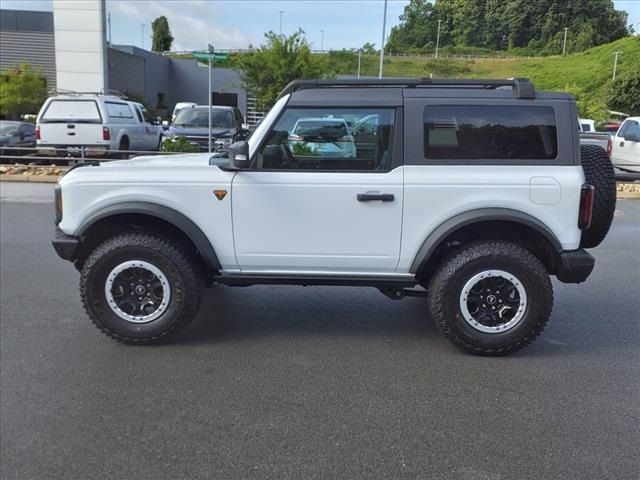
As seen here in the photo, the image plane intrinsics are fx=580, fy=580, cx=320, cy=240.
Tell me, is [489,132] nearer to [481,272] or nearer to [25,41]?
[481,272]

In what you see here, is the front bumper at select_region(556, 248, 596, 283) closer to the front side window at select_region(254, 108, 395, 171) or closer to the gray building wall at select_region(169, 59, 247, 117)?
the front side window at select_region(254, 108, 395, 171)

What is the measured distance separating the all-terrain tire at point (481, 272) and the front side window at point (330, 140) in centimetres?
87

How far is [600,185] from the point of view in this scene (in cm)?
433

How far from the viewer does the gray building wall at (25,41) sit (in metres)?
39.1

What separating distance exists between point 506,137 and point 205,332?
270 cm

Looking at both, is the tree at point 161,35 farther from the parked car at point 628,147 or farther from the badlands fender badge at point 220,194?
the badlands fender badge at point 220,194

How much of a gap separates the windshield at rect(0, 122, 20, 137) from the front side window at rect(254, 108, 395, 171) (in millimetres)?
18343

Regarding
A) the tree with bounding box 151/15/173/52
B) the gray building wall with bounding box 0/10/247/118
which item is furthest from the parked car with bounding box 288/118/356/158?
the tree with bounding box 151/15/173/52

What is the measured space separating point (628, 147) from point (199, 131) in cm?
1198

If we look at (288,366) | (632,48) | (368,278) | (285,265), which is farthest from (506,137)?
(632,48)

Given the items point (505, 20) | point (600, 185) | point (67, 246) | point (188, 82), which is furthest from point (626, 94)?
point (188, 82)

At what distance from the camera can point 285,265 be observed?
13.9 ft

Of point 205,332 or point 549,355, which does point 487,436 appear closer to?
point 549,355

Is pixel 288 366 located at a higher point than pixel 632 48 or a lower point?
lower
